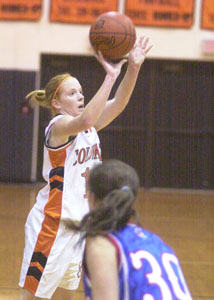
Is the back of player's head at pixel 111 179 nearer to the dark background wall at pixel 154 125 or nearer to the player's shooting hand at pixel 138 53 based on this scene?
the player's shooting hand at pixel 138 53

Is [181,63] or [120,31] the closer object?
[120,31]

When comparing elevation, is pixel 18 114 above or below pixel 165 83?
below

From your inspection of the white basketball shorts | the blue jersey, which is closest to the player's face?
the white basketball shorts

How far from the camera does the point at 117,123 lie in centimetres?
910

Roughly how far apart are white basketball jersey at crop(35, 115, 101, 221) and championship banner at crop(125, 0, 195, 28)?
6.32 m

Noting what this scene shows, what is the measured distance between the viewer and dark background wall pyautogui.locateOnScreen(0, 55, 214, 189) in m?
8.99

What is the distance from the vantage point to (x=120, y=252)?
162 centimetres

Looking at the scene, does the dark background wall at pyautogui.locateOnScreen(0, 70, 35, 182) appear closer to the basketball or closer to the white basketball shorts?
the basketball

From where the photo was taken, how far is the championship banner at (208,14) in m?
8.82

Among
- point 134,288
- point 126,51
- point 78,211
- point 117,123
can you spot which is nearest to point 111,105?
point 126,51

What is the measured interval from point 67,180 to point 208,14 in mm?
6654

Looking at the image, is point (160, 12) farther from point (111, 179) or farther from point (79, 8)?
point (111, 179)

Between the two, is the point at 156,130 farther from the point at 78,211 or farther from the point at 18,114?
the point at 78,211

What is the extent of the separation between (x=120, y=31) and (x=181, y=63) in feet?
20.1
